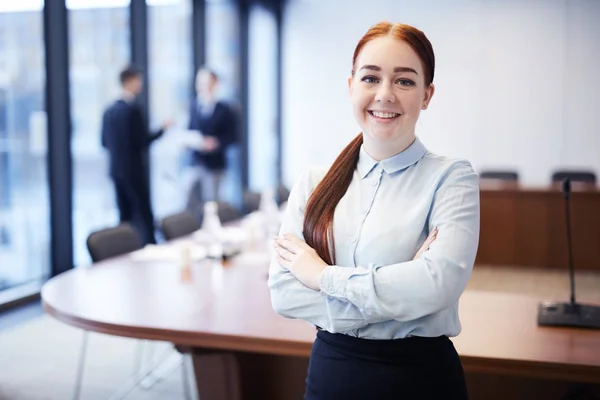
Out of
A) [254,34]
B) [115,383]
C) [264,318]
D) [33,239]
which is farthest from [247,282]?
[254,34]

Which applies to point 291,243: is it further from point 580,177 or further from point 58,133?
point 580,177

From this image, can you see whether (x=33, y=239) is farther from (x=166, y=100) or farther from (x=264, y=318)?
(x=264, y=318)

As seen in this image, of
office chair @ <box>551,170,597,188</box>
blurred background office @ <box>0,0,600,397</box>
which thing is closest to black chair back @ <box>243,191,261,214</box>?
blurred background office @ <box>0,0,600,397</box>

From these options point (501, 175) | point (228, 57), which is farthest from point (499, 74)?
point (228, 57)

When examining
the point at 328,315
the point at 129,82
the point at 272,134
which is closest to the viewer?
the point at 328,315

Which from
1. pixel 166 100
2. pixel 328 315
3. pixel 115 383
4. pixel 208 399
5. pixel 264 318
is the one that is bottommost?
pixel 115 383

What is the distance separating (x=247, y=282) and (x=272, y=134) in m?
7.86

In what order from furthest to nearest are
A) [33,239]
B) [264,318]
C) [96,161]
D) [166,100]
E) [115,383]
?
[166,100] < [96,161] < [33,239] < [115,383] < [264,318]

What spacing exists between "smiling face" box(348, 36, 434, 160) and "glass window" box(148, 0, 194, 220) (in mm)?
5817

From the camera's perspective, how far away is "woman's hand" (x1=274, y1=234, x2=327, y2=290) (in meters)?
1.55

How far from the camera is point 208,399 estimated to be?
245cm

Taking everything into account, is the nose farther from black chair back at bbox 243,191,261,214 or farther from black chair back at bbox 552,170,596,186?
black chair back at bbox 552,170,596,186

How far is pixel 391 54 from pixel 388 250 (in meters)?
0.44

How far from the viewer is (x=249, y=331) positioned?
7.35ft
